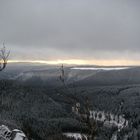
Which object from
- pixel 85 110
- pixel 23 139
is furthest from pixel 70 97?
pixel 23 139

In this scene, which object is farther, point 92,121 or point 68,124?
point 68,124

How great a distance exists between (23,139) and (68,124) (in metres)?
154

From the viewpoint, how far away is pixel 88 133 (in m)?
10.3

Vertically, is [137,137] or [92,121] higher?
[92,121]

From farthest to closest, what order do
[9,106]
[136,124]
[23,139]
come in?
[9,106], [136,124], [23,139]

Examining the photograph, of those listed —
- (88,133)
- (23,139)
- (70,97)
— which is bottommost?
(23,139)

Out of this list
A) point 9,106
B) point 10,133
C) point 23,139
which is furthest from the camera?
point 9,106

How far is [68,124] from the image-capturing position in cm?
17012

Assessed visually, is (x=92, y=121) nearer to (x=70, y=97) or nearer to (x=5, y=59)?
(x=70, y=97)

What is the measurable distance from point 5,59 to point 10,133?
14.6ft

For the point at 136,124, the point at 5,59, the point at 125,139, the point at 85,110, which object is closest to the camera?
the point at 85,110

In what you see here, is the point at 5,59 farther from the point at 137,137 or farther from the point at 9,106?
the point at 9,106

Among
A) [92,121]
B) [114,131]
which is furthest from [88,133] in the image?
[114,131]

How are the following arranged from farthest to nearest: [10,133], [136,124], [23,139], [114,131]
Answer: [136,124] < [114,131] < [10,133] < [23,139]
